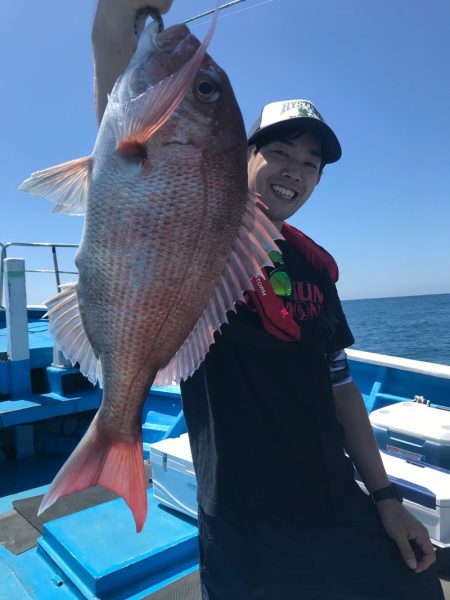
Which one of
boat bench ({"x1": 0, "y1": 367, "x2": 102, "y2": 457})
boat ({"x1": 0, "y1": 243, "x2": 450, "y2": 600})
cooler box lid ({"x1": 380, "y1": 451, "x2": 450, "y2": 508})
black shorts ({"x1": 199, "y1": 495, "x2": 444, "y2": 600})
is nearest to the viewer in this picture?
black shorts ({"x1": 199, "y1": 495, "x2": 444, "y2": 600})

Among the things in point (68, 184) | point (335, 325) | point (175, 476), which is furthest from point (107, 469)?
point (175, 476)

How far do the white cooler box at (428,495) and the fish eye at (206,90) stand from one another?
Answer: 204 cm

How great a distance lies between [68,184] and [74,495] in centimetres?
272

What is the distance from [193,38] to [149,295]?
0.85 meters

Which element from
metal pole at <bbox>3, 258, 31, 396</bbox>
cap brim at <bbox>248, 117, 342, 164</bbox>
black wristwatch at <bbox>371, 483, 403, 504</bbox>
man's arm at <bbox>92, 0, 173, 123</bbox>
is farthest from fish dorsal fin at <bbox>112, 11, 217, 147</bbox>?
metal pole at <bbox>3, 258, 31, 396</bbox>

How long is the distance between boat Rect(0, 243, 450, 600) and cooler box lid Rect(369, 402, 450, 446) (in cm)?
44

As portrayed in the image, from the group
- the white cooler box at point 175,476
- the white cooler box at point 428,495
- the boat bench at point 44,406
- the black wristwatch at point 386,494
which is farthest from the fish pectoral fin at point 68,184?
the boat bench at point 44,406

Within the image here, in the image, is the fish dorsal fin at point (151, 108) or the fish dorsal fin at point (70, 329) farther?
the fish dorsal fin at point (70, 329)

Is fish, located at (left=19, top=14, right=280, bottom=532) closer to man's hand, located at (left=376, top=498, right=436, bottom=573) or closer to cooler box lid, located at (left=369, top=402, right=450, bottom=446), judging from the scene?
man's hand, located at (left=376, top=498, right=436, bottom=573)

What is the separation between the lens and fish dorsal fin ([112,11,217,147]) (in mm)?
1212

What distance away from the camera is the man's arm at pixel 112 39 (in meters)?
1.43

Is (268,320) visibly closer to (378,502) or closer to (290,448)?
(290,448)

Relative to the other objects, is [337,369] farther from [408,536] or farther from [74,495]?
[74,495]

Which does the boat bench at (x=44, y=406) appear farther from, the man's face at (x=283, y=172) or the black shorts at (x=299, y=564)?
the man's face at (x=283, y=172)
